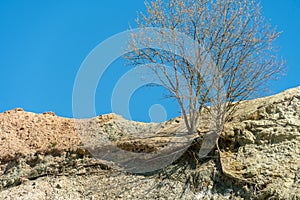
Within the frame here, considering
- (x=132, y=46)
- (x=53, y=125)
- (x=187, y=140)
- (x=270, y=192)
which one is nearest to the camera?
(x=270, y=192)

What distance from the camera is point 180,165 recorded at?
14523 millimetres

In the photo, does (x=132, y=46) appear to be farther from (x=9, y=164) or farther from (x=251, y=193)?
(x=251, y=193)

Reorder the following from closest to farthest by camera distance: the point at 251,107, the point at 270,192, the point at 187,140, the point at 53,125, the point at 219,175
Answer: the point at 270,192 < the point at 219,175 < the point at 187,140 < the point at 251,107 < the point at 53,125

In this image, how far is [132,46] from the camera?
57.0 feet

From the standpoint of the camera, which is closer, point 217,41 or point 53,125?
point 217,41

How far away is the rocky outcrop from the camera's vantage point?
13.3 m

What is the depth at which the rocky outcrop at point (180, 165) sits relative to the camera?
43.8ft

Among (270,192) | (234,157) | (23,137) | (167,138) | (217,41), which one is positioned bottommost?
(270,192)

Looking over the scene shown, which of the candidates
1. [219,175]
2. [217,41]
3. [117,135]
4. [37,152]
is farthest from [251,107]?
[37,152]

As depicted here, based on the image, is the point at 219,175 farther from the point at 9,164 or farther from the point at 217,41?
the point at 9,164

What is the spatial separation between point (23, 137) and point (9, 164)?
1.63m

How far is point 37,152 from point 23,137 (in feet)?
6.32

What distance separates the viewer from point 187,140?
15.0 m

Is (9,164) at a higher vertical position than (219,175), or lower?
higher
